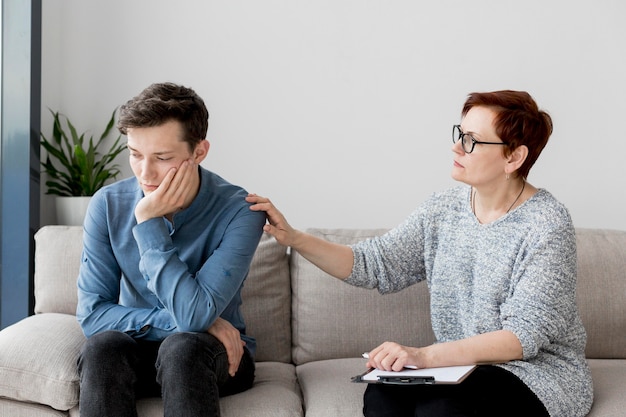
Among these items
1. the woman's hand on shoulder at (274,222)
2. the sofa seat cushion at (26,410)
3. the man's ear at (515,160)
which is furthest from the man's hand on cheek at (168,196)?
the man's ear at (515,160)

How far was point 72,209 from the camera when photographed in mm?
2938

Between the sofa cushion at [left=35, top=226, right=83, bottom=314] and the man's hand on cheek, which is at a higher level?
the man's hand on cheek

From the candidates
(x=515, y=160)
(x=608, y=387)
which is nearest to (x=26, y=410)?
(x=515, y=160)

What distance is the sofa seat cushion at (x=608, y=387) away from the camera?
1.98 metres

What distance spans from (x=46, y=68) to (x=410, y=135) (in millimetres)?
1416

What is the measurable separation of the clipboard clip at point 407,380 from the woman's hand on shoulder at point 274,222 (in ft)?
1.68

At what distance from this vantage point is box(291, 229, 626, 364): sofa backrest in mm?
2484

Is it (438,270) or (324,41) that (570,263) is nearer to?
(438,270)

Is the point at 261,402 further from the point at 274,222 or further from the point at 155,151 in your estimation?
the point at 155,151

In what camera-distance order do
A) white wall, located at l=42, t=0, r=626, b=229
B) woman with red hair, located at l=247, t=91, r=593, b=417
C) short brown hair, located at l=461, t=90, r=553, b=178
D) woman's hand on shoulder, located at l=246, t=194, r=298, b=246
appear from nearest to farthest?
woman with red hair, located at l=247, t=91, r=593, b=417 < short brown hair, located at l=461, t=90, r=553, b=178 < woman's hand on shoulder, located at l=246, t=194, r=298, b=246 < white wall, located at l=42, t=0, r=626, b=229

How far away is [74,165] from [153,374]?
1.26m

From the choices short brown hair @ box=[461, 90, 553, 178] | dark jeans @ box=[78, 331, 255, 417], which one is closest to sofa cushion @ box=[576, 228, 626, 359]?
short brown hair @ box=[461, 90, 553, 178]

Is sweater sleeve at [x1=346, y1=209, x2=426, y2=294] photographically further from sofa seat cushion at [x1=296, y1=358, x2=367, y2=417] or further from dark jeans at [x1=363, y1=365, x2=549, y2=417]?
dark jeans at [x1=363, y1=365, x2=549, y2=417]

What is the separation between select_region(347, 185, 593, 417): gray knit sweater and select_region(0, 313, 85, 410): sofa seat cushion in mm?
777
